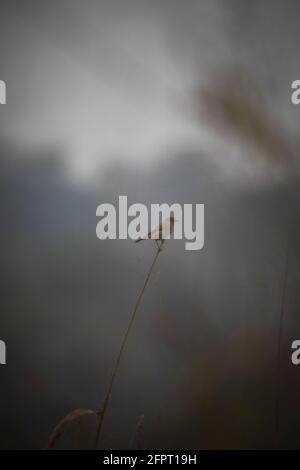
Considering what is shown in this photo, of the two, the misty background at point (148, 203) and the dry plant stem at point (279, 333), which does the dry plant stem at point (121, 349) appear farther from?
the dry plant stem at point (279, 333)

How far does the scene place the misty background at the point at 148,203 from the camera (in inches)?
41.8

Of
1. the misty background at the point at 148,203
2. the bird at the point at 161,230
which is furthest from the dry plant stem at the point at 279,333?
the bird at the point at 161,230

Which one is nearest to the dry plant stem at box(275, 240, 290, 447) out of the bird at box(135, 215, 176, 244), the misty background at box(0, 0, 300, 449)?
the misty background at box(0, 0, 300, 449)

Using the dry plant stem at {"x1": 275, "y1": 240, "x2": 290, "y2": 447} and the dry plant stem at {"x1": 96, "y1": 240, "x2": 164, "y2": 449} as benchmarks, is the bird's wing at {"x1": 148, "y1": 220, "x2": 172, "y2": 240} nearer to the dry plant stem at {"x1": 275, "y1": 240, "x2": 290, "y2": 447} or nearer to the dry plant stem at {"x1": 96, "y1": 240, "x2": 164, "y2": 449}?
the dry plant stem at {"x1": 96, "y1": 240, "x2": 164, "y2": 449}

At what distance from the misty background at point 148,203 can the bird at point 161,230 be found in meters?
0.03

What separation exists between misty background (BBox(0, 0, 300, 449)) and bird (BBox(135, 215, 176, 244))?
28 millimetres

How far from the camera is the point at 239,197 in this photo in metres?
1.11

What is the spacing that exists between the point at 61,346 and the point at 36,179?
0.41m

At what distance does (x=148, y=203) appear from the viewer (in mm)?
1090

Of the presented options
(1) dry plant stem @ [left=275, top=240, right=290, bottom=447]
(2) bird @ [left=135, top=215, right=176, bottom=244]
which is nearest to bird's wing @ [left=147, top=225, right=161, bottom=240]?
(2) bird @ [left=135, top=215, right=176, bottom=244]

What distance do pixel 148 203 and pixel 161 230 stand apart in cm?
7

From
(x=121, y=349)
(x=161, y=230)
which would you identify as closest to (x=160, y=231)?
(x=161, y=230)

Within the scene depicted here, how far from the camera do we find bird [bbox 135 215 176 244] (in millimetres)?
1094

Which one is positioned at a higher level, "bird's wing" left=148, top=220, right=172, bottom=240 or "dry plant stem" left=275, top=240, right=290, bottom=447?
"bird's wing" left=148, top=220, right=172, bottom=240
